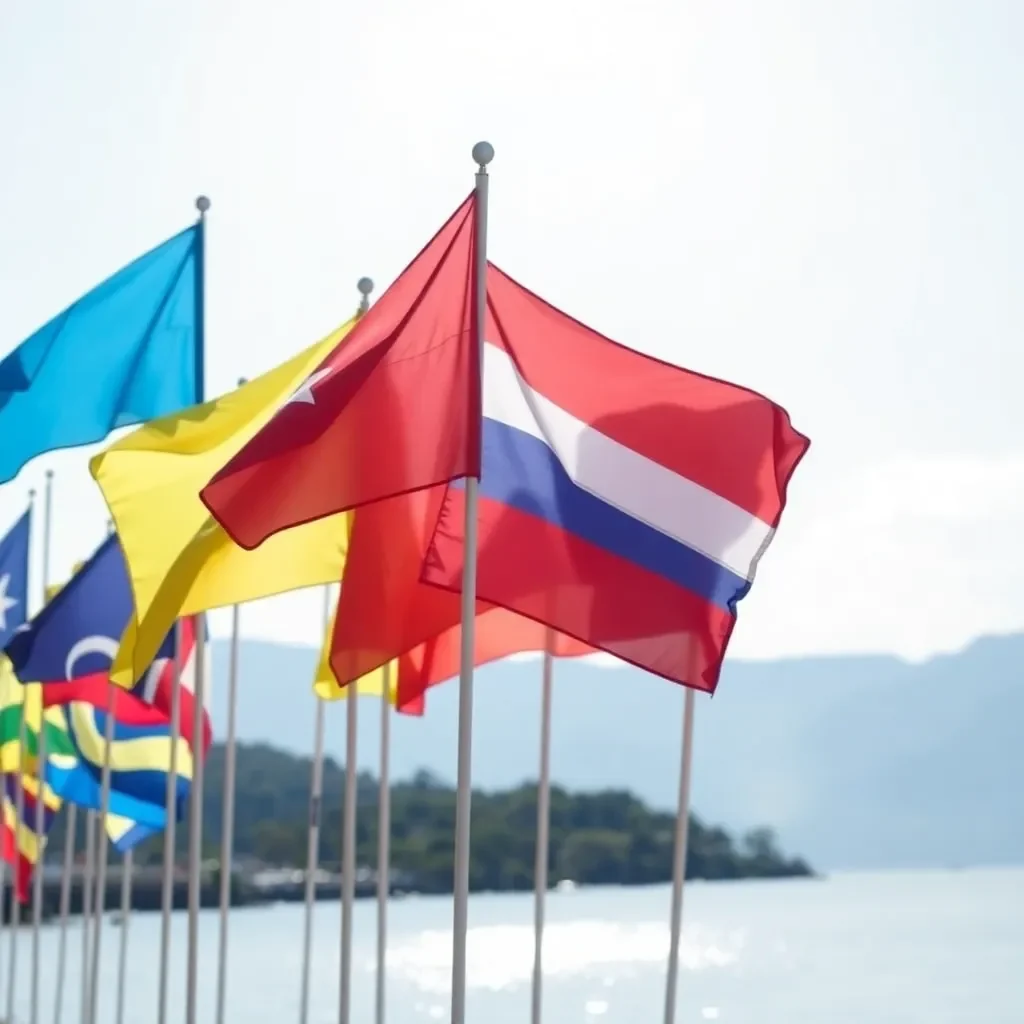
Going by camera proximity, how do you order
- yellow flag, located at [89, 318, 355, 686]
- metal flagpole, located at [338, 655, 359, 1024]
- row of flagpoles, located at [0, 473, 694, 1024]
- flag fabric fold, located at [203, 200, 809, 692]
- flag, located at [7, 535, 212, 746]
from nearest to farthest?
flag fabric fold, located at [203, 200, 809, 692], row of flagpoles, located at [0, 473, 694, 1024], metal flagpole, located at [338, 655, 359, 1024], yellow flag, located at [89, 318, 355, 686], flag, located at [7, 535, 212, 746]

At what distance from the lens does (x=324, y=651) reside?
14094mm

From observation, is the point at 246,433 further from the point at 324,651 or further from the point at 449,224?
the point at 324,651

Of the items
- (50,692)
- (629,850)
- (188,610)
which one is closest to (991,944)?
(629,850)

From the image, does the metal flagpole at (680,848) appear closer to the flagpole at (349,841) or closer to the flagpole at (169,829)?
the flagpole at (349,841)

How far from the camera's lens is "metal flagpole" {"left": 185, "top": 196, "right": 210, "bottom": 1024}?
11883mm

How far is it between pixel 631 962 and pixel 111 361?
65.0 meters

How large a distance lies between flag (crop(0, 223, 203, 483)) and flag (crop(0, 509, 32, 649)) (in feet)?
23.1

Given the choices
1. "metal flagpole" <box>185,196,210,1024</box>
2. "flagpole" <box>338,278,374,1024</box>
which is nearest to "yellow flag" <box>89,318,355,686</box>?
"flagpole" <box>338,278,374,1024</box>

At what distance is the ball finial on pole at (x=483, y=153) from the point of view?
356 inches

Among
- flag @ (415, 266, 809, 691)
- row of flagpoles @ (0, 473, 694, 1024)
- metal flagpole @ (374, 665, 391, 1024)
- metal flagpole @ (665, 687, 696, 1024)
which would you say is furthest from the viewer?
metal flagpole @ (374, 665, 391, 1024)

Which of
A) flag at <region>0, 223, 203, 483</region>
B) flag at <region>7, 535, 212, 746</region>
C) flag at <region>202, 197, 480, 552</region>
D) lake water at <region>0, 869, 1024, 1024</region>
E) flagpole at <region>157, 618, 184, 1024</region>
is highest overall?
flag at <region>0, 223, 203, 483</region>

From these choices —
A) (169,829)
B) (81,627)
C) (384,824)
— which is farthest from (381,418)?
(169,829)

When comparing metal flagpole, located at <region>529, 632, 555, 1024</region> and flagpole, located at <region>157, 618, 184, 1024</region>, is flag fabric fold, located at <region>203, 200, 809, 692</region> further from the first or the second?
flagpole, located at <region>157, 618, 184, 1024</region>

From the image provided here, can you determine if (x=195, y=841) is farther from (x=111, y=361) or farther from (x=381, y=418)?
(x=381, y=418)
